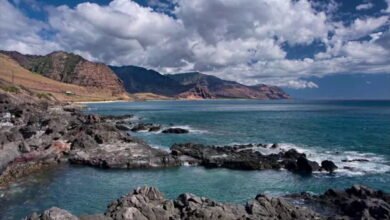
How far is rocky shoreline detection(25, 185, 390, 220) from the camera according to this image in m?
30.1

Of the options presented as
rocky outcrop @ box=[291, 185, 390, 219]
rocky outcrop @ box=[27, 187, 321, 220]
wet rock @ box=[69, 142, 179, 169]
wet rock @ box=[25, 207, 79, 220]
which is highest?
wet rock @ box=[25, 207, 79, 220]

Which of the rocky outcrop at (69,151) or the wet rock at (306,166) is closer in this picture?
the rocky outcrop at (69,151)

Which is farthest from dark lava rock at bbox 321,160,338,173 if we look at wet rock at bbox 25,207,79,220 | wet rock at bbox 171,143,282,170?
wet rock at bbox 25,207,79,220

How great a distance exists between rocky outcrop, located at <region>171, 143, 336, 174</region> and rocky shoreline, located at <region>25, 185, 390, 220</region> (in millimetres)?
21729

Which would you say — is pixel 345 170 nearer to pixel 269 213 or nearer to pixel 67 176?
pixel 269 213

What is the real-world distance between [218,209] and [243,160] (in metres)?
34.1

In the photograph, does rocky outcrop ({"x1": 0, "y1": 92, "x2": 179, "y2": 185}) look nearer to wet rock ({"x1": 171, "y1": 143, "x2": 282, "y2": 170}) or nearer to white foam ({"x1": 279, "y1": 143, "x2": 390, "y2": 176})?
wet rock ({"x1": 171, "y1": 143, "x2": 282, "y2": 170})

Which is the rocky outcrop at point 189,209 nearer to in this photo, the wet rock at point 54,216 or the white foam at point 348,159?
the wet rock at point 54,216

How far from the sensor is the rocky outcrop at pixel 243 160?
6266cm

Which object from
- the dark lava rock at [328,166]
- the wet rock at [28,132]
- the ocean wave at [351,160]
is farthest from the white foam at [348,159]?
the wet rock at [28,132]

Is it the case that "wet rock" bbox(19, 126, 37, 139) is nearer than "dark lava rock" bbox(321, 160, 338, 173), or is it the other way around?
"dark lava rock" bbox(321, 160, 338, 173)

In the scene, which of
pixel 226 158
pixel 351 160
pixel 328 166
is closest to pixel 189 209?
pixel 226 158

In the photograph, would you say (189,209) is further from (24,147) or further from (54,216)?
(24,147)

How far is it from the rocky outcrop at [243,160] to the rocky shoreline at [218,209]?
2173cm
